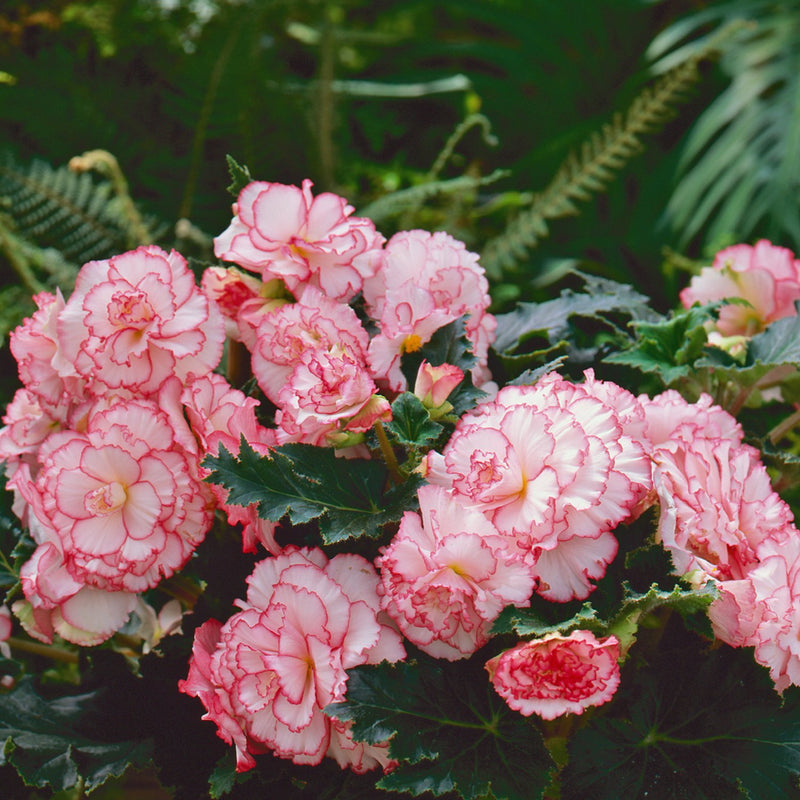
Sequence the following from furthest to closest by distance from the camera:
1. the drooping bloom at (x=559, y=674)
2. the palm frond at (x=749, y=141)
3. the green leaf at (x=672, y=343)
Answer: the palm frond at (x=749, y=141)
the green leaf at (x=672, y=343)
the drooping bloom at (x=559, y=674)

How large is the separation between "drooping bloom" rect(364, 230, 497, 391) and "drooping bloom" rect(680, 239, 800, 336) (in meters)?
0.26

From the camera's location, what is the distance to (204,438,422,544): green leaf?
0.54 meters

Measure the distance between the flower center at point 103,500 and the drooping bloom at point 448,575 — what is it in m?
0.19

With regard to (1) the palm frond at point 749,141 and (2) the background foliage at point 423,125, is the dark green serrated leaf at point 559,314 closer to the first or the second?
(2) the background foliage at point 423,125

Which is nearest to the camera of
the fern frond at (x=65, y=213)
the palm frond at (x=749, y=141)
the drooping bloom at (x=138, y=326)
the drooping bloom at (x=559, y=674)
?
the drooping bloom at (x=559, y=674)

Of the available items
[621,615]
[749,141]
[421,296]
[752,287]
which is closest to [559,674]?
[621,615]

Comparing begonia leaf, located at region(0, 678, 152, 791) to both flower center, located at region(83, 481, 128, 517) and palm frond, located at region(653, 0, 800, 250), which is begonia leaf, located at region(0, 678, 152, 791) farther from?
palm frond, located at region(653, 0, 800, 250)

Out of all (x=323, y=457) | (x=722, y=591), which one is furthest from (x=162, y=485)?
(x=722, y=591)

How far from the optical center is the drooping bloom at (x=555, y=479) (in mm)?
494

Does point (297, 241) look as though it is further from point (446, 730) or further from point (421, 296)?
point (446, 730)

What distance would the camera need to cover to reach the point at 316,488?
22.2 inches

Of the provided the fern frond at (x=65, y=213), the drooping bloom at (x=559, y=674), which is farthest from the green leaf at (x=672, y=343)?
the fern frond at (x=65, y=213)

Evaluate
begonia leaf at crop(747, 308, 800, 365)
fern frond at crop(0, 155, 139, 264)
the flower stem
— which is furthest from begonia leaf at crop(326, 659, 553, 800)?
fern frond at crop(0, 155, 139, 264)

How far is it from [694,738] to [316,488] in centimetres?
31
